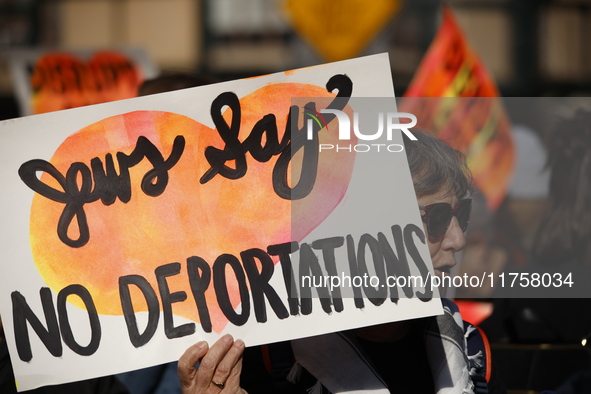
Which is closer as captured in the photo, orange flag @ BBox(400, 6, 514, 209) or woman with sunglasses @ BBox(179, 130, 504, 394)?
woman with sunglasses @ BBox(179, 130, 504, 394)

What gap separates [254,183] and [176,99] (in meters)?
0.23

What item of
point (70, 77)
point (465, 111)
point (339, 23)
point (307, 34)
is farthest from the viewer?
point (307, 34)

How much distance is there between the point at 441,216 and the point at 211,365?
0.51 meters

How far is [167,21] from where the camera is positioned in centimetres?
668

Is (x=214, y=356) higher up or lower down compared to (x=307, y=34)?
lower down

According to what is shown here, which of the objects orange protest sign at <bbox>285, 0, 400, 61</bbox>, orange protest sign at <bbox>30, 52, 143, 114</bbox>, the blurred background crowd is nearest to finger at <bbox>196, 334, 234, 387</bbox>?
orange protest sign at <bbox>30, 52, 143, 114</bbox>

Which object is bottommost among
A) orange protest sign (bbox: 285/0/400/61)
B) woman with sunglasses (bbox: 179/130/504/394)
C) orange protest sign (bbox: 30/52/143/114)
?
woman with sunglasses (bbox: 179/130/504/394)

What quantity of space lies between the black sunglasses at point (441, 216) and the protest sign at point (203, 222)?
68mm

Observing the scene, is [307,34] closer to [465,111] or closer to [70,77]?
[70,77]

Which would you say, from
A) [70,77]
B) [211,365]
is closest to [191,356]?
[211,365]

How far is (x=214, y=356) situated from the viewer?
1.27 meters

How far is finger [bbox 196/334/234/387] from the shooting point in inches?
50.2

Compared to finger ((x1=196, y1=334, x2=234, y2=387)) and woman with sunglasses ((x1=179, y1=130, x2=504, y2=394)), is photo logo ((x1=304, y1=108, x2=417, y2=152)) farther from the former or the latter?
finger ((x1=196, y1=334, x2=234, y2=387))

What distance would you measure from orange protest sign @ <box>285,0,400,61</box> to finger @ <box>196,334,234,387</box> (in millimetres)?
5323
